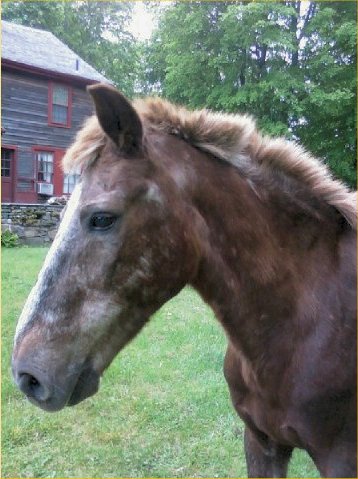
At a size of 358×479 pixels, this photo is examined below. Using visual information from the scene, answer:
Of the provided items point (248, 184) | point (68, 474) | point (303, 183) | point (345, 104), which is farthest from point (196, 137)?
point (345, 104)

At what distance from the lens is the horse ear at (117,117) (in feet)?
5.58

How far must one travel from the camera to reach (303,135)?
16.4 meters

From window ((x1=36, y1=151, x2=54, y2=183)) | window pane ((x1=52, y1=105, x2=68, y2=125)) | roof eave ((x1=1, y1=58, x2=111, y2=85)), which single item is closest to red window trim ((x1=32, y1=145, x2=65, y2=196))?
window ((x1=36, y1=151, x2=54, y2=183))

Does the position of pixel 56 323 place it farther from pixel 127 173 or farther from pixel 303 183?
pixel 303 183

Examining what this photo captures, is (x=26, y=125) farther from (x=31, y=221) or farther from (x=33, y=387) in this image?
(x=33, y=387)

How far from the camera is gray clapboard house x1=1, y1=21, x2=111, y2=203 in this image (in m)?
20.1

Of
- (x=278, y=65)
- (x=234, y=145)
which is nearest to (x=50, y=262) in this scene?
(x=234, y=145)

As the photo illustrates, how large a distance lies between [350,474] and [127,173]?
1462mm

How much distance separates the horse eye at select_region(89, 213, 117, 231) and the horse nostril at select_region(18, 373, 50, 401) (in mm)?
583

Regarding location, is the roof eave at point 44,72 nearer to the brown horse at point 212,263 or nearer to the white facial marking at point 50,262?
the brown horse at point 212,263

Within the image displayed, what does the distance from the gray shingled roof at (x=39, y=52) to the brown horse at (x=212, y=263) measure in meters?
19.0

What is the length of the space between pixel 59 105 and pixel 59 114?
0.42 m

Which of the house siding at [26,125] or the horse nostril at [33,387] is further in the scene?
the house siding at [26,125]

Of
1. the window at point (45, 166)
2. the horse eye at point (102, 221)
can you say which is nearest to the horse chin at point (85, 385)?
the horse eye at point (102, 221)
